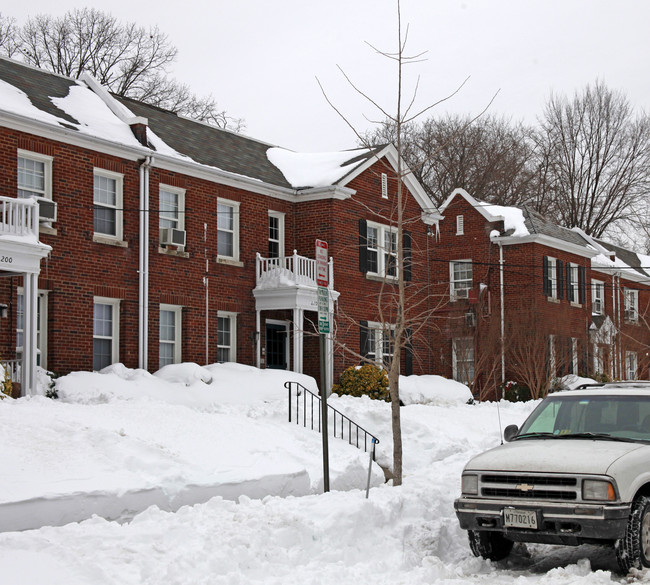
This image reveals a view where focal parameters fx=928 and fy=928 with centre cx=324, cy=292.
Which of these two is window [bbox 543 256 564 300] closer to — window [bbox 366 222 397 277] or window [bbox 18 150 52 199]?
window [bbox 366 222 397 277]

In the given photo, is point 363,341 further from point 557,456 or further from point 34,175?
point 557,456

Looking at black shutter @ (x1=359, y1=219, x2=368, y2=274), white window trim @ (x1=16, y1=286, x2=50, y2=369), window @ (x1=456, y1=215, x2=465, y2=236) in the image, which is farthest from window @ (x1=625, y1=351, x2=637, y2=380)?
white window trim @ (x1=16, y1=286, x2=50, y2=369)

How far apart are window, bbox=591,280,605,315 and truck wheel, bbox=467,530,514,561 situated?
31.9 meters

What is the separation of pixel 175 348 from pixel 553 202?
109 feet

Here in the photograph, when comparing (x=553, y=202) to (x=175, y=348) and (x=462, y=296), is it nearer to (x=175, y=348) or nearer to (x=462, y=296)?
(x=462, y=296)

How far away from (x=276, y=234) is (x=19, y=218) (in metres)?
9.53

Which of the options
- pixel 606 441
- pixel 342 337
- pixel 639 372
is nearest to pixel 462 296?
pixel 639 372

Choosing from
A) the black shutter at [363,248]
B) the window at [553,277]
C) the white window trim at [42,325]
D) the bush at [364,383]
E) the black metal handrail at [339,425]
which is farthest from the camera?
the window at [553,277]

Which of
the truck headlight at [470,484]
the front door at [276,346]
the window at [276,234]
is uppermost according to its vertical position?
the window at [276,234]

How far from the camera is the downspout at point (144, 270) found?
816 inches

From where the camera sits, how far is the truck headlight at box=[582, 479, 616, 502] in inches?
316

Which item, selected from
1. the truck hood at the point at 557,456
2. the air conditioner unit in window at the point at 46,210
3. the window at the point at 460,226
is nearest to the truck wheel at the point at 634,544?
the truck hood at the point at 557,456

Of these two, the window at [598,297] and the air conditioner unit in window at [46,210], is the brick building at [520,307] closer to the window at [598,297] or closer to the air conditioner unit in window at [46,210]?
the window at [598,297]

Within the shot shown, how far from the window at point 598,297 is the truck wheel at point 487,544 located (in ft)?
105
